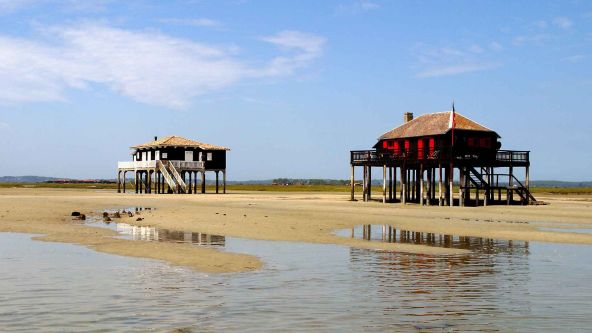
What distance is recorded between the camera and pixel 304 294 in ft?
40.1

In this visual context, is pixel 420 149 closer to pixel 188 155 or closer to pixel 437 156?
pixel 437 156

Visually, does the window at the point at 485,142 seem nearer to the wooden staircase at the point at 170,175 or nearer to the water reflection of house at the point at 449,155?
the water reflection of house at the point at 449,155

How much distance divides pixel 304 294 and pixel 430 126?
140ft

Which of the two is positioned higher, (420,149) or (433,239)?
(420,149)

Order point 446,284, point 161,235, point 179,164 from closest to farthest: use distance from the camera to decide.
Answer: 1. point 446,284
2. point 161,235
3. point 179,164

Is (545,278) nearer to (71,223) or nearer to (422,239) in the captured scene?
(422,239)

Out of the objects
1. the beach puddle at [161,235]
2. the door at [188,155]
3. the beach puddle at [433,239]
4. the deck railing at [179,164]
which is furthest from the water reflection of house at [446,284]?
the door at [188,155]

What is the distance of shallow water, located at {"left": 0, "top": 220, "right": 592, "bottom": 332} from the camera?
985 centimetres

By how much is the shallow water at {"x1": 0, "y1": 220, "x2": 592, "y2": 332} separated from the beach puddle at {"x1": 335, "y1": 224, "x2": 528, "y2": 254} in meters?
2.64

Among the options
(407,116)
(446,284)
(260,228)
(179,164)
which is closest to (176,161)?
(179,164)

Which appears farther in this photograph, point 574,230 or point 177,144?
point 177,144

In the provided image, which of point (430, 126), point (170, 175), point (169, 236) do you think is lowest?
point (169, 236)

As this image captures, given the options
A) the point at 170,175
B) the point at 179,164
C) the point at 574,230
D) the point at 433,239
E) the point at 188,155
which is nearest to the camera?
the point at 433,239

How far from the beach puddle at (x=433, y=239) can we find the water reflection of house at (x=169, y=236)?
520 cm
